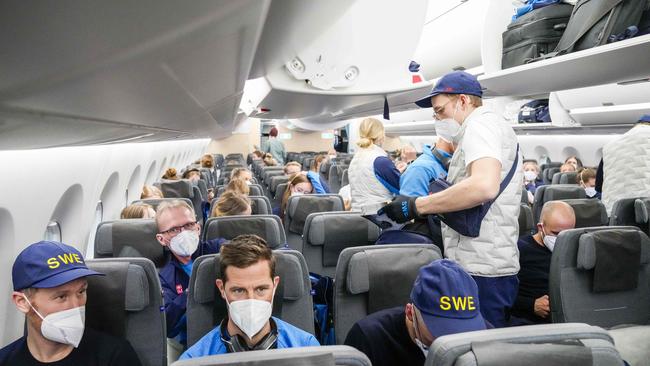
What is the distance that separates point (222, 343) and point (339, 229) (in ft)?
6.52

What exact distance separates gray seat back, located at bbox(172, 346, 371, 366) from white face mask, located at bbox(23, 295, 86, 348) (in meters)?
1.09

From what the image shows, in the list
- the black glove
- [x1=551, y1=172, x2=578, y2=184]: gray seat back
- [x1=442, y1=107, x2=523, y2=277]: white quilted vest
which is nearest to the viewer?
[x1=442, y1=107, x2=523, y2=277]: white quilted vest

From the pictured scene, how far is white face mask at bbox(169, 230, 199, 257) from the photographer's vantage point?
3146 millimetres

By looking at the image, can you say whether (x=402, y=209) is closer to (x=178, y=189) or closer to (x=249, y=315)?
(x=249, y=315)

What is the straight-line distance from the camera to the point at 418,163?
352cm

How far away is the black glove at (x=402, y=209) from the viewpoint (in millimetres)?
2770

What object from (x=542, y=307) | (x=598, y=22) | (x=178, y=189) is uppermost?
(x=598, y=22)

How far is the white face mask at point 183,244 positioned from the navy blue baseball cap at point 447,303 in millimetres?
1662

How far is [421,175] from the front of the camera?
3467 millimetres

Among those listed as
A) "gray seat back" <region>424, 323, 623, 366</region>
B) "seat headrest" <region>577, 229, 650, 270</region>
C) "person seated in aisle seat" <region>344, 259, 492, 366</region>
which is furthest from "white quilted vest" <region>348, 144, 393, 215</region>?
"gray seat back" <region>424, 323, 623, 366</region>

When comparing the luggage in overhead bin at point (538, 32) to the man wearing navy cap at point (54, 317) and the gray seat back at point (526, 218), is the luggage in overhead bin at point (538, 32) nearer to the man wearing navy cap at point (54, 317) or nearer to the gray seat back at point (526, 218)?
the gray seat back at point (526, 218)

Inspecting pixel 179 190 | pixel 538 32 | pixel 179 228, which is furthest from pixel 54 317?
pixel 538 32

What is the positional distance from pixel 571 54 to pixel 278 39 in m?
2.45

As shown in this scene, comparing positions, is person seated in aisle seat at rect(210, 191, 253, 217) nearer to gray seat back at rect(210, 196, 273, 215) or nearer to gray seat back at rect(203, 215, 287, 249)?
gray seat back at rect(203, 215, 287, 249)
